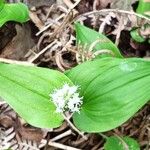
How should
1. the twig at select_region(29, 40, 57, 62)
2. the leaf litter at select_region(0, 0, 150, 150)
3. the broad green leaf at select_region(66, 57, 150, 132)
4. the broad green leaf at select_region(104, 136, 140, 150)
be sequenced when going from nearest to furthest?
1. the broad green leaf at select_region(66, 57, 150, 132)
2. the broad green leaf at select_region(104, 136, 140, 150)
3. the leaf litter at select_region(0, 0, 150, 150)
4. the twig at select_region(29, 40, 57, 62)

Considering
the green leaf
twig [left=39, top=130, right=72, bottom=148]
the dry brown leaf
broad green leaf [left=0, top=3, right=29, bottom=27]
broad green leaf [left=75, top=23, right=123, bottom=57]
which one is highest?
broad green leaf [left=0, top=3, right=29, bottom=27]

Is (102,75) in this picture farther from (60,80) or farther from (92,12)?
(92,12)

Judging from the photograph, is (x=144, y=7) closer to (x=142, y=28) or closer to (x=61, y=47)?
(x=142, y=28)

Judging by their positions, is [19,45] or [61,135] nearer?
[61,135]

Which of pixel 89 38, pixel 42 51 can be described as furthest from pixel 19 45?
pixel 89 38

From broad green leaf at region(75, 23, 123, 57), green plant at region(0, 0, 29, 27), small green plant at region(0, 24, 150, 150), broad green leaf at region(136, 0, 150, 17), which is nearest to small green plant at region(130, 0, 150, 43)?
broad green leaf at region(136, 0, 150, 17)

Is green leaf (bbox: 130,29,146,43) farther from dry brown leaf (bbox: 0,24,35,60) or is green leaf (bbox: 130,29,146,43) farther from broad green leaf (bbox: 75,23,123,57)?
dry brown leaf (bbox: 0,24,35,60)

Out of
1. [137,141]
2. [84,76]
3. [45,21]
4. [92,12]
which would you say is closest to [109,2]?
[92,12]
